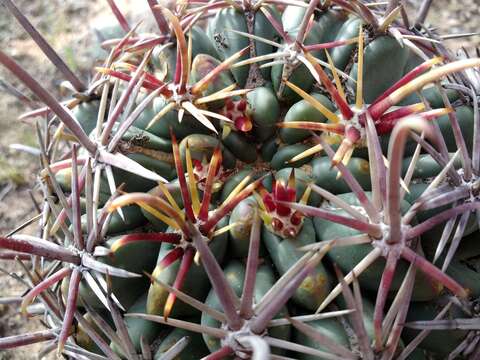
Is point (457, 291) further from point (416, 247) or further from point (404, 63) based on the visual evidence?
point (404, 63)

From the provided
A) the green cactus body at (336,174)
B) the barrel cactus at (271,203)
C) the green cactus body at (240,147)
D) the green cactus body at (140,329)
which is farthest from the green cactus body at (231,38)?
the green cactus body at (140,329)

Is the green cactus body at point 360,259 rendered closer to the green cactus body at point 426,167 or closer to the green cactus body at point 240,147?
the green cactus body at point 426,167

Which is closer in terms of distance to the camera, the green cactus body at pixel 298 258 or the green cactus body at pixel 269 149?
the green cactus body at pixel 298 258

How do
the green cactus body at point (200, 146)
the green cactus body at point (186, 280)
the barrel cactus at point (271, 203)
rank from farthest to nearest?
1. the green cactus body at point (200, 146)
2. the green cactus body at point (186, 280)
3. the barrel cactus at point (271, 203)

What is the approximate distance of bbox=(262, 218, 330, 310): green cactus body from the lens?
1.06m

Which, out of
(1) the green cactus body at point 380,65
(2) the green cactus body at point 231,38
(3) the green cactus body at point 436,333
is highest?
(2) the green cactus body at point 231,38

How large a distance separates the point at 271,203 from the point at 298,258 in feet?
0.37

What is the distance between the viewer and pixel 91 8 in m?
3.09

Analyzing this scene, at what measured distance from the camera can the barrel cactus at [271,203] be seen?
38.1 inches

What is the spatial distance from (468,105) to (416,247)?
1.37 feet

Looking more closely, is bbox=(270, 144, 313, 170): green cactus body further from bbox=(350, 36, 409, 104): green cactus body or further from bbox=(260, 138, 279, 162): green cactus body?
bbox=(350, 36, 409, 104): green cactus body

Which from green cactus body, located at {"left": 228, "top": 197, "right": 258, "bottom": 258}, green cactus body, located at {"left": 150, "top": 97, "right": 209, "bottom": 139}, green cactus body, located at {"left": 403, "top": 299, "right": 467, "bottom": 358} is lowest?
green cactus body, located at {"left": 403, "top": 299, "right": 467, "bottom": 358}

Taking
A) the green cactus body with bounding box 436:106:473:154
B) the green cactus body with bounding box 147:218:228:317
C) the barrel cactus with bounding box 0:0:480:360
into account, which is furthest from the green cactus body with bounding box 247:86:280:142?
the green cactus body with bounding box 436:106:473:154

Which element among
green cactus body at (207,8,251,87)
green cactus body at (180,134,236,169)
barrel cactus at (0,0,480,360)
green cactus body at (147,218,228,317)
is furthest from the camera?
green cactus body at (207,8,251,87)
